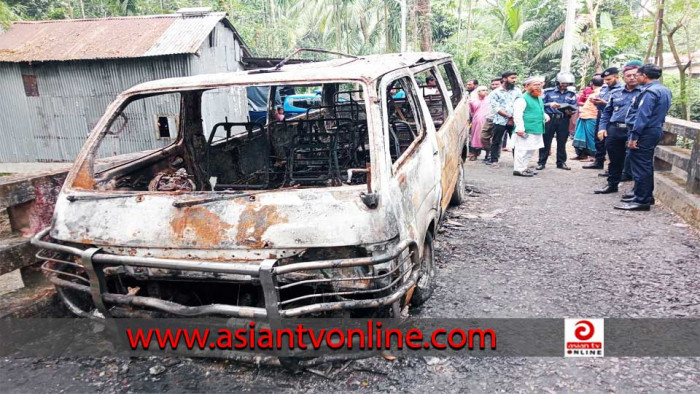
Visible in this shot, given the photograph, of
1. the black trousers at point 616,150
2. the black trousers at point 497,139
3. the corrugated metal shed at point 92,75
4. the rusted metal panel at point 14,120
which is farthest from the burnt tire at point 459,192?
the rusted metal panel at point 14,120

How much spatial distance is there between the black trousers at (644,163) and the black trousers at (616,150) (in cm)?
75

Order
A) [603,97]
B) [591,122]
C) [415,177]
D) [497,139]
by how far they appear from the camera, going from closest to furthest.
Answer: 1. [415,177]
2. [603,97]
3. [591,122]
4. [497,139]

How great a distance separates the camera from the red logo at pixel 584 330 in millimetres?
3033

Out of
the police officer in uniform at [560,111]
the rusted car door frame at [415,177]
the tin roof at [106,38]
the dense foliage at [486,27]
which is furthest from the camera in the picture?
the dense foliage at [486,27]

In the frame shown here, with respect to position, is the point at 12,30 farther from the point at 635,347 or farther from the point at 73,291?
the point at 635,347

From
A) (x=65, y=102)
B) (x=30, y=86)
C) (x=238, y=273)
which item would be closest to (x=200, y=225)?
(x=238, y=273)

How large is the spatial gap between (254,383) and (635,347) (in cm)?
229

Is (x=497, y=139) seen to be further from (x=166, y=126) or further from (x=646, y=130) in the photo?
(x=166, y=126)

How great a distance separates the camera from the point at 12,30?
13.0 m

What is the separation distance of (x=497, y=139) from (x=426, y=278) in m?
6.09

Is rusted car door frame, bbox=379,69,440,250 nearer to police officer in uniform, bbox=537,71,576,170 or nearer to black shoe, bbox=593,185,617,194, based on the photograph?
black shoe, bbox=593,185,617,194

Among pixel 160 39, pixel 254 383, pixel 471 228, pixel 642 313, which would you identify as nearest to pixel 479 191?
pixel 471 228

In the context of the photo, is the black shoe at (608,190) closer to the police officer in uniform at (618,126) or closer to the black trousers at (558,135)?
the police officer in uniform at (618,126)

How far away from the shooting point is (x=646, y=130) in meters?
5.44
